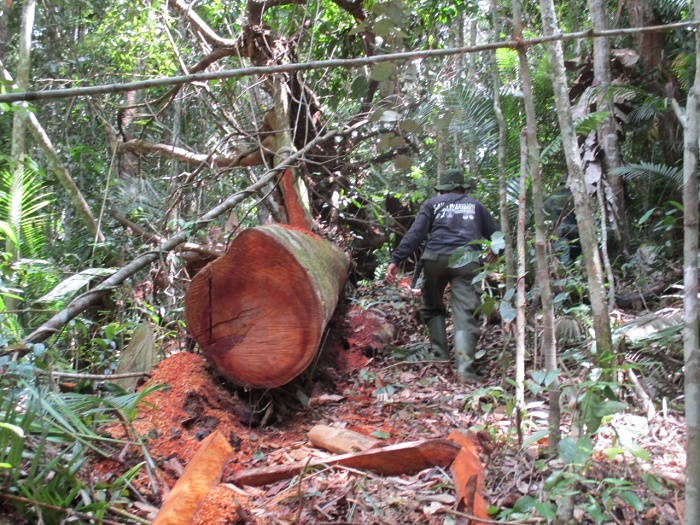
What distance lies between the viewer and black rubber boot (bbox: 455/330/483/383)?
15.2ft

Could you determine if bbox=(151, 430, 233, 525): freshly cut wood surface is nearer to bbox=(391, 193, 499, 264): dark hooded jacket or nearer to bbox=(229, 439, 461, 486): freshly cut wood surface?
bbox=(229, 439, 461, 486): freshly cut wood surface

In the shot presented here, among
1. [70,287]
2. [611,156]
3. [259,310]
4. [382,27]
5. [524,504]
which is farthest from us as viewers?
[611,156]

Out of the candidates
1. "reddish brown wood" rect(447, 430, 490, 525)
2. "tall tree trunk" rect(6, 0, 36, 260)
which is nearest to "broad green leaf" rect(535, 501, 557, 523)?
"reddish brown wood" rect(447, 430, 490, 525)

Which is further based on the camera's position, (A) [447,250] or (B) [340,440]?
(A) [447,250]

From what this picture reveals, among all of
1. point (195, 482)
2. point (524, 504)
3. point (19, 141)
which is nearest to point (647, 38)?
point (524, 504)

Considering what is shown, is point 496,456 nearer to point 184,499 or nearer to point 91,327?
point 184,499

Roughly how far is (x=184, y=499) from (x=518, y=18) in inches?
115

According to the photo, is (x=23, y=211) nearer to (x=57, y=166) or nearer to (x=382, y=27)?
(x=57, y=166)

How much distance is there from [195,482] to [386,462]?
0.91 meters

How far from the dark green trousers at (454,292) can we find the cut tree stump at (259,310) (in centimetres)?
172

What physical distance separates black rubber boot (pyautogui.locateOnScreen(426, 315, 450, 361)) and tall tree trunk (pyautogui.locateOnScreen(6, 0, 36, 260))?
3802mm

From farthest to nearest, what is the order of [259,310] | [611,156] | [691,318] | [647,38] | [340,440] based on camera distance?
[647,38]
[611,156]
[259,310]
[340,440]
[691,318]

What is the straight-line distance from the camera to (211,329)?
3.78 m

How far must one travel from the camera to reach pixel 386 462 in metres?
2.85
